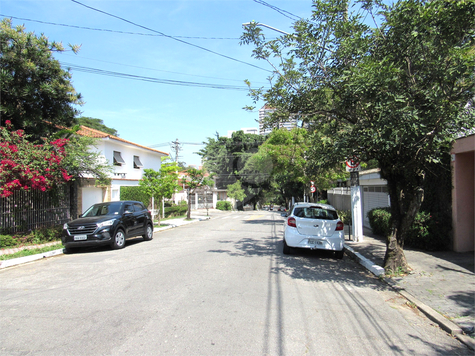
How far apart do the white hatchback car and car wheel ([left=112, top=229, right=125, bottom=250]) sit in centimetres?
564

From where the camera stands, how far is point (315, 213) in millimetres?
9453

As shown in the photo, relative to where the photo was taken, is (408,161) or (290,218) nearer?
(408,161)

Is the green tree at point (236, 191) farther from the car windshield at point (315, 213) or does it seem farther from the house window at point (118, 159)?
the car windshield at point (315, 213)

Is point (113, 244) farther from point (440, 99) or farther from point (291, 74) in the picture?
point (440, 99)

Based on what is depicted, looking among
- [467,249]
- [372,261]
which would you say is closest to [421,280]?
[372,261]

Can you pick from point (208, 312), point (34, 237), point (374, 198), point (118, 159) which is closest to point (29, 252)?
point (34, 237)

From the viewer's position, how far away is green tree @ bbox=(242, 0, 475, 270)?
547cm

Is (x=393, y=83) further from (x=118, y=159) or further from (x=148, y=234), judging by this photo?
(x=118, y=159)

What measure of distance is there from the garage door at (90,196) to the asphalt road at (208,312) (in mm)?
11726

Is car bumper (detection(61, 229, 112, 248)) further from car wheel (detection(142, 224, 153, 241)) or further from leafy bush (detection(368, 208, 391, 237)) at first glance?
leafy bush (detection(368, 208, 391, 237))

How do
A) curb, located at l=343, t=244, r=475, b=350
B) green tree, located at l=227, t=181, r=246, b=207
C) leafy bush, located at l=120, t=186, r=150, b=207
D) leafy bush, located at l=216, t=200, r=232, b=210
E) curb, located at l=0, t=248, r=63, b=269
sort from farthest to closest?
leafy bush, located at l=216, t=200, r=232, b=210 < green tree, located at l=227, t=181, r=246, b=207 < leafy bush, located at l=120, t=186, r=150, b=207 < curb, located at l=0, t=248, r=63, b=269 < curb, located at l=343, t=244, r=475, b=350

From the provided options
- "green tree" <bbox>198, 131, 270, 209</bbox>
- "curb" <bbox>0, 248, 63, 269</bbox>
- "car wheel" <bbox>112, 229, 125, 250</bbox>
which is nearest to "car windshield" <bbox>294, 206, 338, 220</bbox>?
"car wheel" <bbox>112, 229, 125, 250</bbox>

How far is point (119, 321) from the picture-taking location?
4484 millimetres

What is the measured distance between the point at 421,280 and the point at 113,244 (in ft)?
29.0
